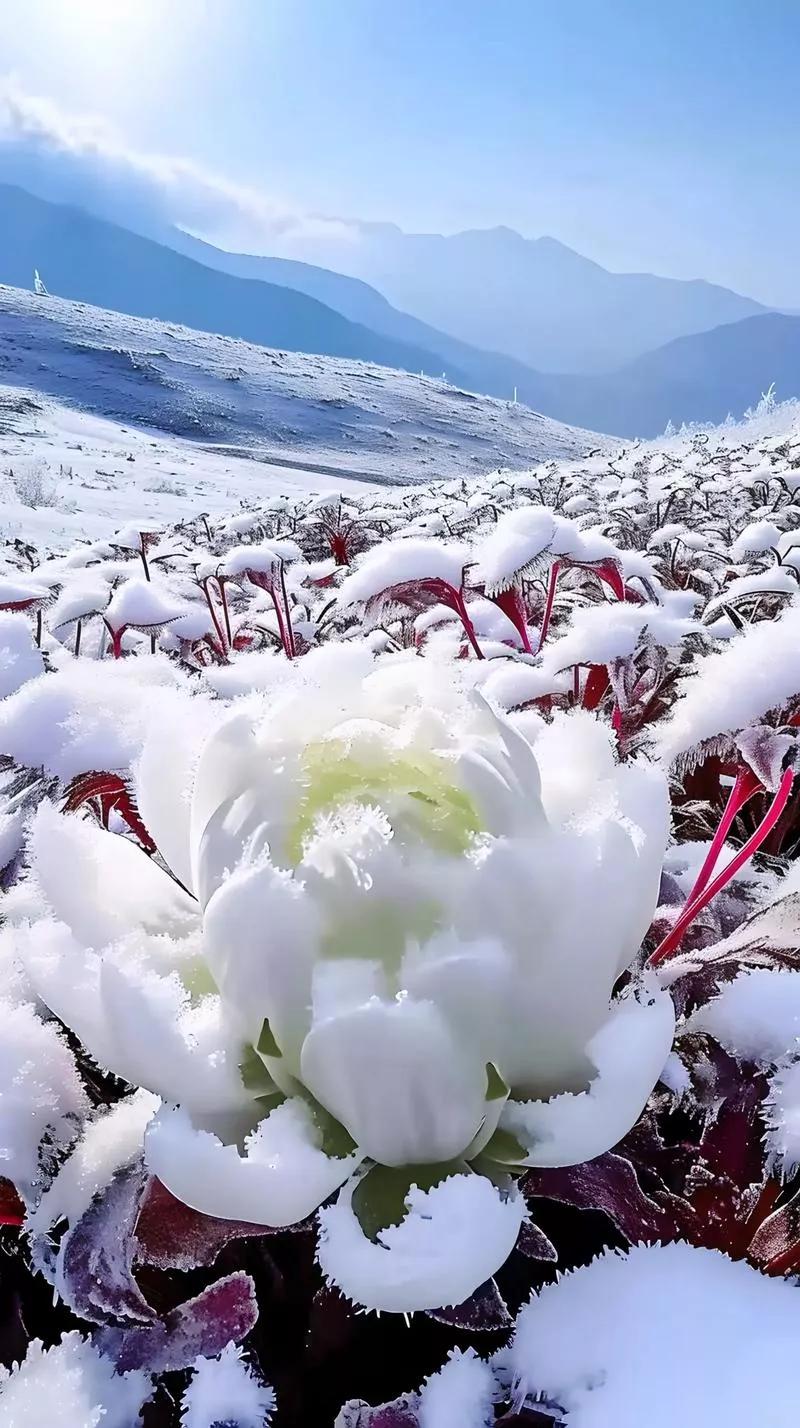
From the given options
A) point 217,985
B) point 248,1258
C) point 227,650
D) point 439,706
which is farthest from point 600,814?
point 227,650

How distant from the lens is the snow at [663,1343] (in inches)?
13.5

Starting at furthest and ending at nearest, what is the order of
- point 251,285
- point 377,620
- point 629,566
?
point 251,285 < point 629,566 < point 377,620

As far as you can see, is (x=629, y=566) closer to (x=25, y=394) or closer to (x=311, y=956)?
(x=311, y=956)

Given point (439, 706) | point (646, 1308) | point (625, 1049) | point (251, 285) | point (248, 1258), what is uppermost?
A: point (251, 285)

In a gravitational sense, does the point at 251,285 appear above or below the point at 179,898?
above

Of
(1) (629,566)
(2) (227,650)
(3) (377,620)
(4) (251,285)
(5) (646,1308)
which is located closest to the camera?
(5) (646,1308)

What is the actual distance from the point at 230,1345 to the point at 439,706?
0.33 m

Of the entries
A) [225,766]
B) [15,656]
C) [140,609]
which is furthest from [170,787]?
[140,609]

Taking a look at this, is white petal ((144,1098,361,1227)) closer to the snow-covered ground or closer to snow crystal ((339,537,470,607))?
snow crystal ((339,537,470,607))

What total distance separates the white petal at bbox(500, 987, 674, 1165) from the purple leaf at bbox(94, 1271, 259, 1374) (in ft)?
0.54

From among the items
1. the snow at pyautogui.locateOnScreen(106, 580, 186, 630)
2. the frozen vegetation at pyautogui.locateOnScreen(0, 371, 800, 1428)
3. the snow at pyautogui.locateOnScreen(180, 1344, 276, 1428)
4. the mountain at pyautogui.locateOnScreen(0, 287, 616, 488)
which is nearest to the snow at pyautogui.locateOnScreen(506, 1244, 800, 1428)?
the frozen vegetation at pyautogui.locateOnScreen(0, 371, 800, 1428)

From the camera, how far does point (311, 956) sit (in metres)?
0.41

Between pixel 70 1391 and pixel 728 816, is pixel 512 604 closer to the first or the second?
pixel 728 816

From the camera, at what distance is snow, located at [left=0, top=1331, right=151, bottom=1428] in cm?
40
